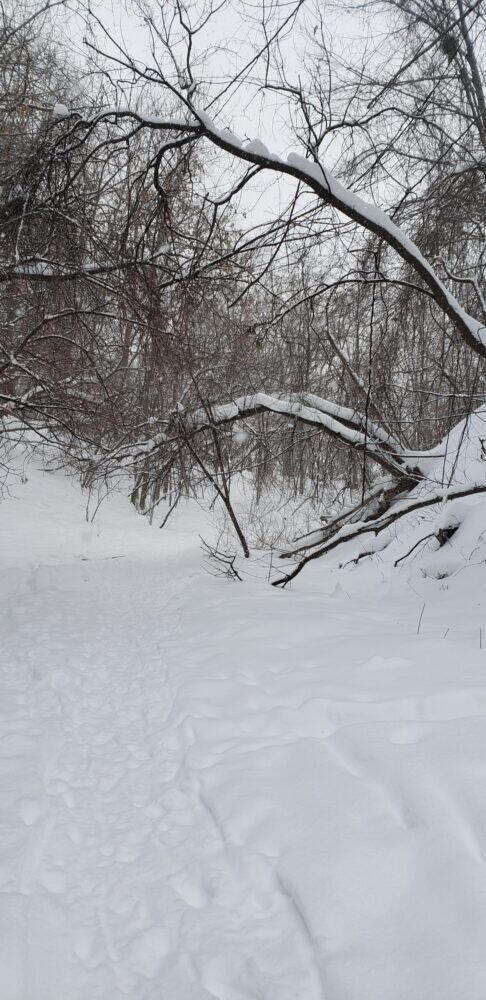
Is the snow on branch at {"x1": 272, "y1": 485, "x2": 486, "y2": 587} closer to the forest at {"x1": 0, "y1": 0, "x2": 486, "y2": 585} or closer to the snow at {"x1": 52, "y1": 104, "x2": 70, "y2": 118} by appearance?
the forest at {"x1": 0, "y1": 0, "x2": 486, "y2": 585}

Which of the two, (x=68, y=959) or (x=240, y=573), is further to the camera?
(x=240, y=573)

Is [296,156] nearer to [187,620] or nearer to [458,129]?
[458,129]

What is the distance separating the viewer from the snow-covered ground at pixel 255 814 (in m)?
1.55

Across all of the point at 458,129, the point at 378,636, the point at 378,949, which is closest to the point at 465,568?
the point at 378,636

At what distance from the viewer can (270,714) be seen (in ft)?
10.1

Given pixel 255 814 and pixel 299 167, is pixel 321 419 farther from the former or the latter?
pixel 255 814

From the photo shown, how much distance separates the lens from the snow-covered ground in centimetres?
155

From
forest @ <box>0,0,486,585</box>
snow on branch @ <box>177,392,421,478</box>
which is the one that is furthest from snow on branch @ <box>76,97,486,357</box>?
snow on branch @ <box>177,392,421,478</box>

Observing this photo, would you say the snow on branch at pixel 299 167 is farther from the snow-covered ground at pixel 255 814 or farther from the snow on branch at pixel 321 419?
the snow-covered ground at pixel 255 814

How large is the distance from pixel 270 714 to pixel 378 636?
1.27 meters

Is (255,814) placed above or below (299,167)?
below

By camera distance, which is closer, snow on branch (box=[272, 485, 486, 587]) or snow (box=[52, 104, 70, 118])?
snow (box=[52, 104, 70, 118])

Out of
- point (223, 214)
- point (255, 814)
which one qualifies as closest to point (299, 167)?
point (223, 214)

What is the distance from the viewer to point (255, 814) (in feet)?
7.23
